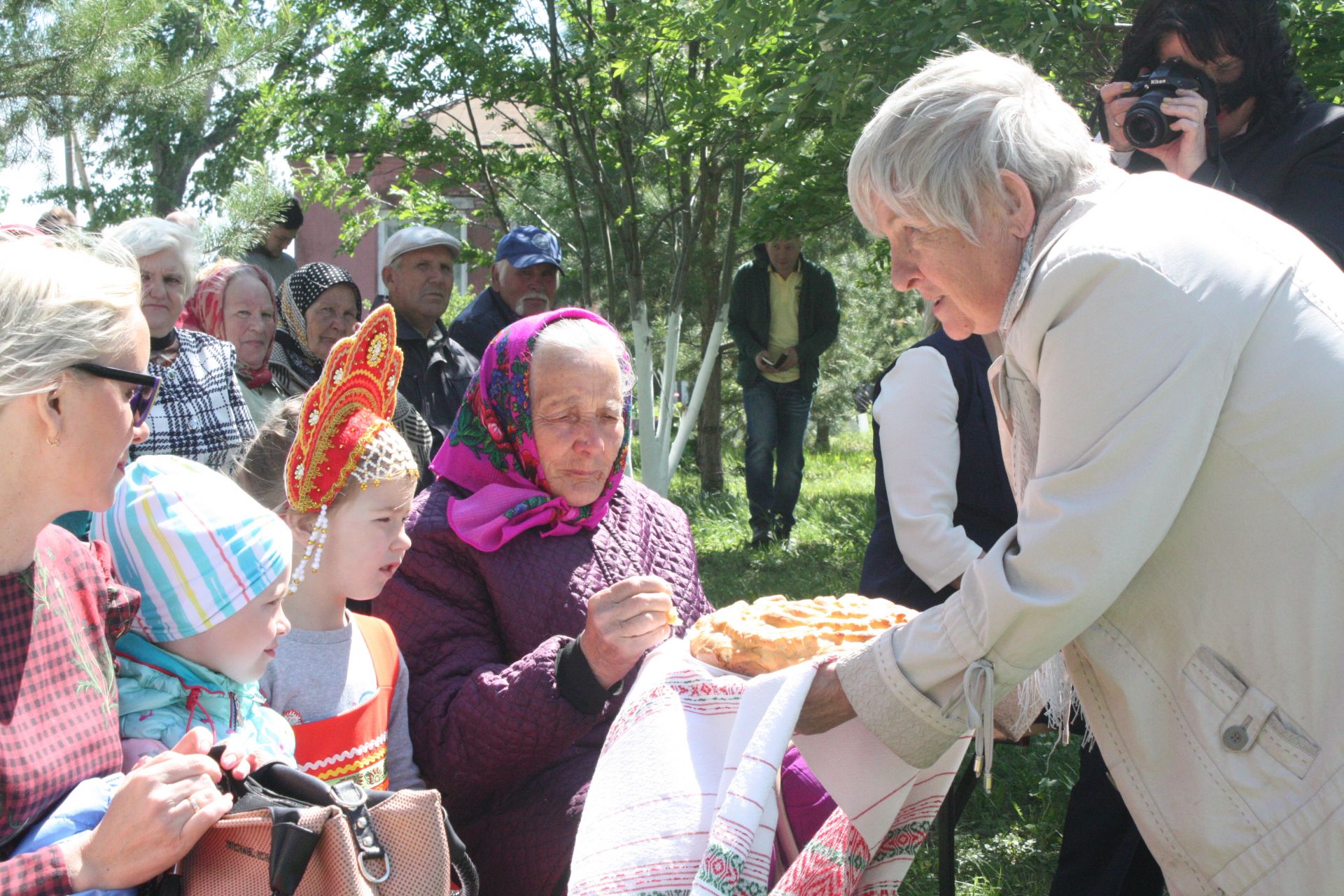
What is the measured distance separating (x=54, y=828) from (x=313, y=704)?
63 centimetres

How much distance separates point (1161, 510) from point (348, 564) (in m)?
1.44

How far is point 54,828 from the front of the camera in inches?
58.9

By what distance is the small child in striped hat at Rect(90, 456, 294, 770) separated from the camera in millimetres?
1764

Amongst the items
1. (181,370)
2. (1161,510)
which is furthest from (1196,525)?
(181,370)

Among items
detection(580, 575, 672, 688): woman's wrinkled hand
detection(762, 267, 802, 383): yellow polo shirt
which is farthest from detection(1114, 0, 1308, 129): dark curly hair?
detection(762, 267, 802, 383): yellow polo shirt

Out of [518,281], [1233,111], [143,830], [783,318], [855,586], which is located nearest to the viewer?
[143,830]

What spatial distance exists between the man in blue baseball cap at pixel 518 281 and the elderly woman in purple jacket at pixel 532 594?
292 centimetres

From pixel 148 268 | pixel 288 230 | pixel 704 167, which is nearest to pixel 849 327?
pixel 704 167

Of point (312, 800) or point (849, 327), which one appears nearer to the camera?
point (312, 800)

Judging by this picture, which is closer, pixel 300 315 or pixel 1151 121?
pixel 1151 121

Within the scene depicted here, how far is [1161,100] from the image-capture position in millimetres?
2621

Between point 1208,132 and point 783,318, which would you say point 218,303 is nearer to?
point 1208,132

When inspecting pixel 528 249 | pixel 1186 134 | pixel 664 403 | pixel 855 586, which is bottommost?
pixel 855 586

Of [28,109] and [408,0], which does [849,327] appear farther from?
[28,109]
